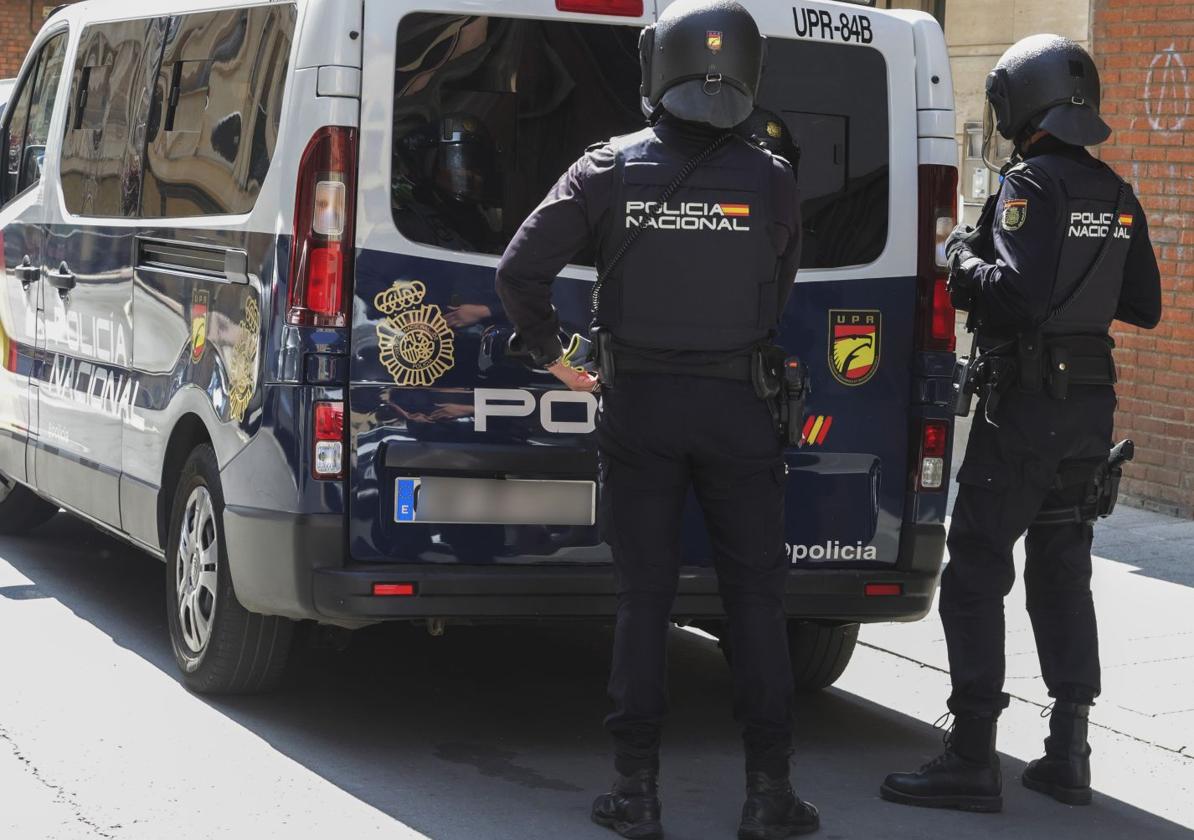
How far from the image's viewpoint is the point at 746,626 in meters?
4.83

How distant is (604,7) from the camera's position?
5348mm

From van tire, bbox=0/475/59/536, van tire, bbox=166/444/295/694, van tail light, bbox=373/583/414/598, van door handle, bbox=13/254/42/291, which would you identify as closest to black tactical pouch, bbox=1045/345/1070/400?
van tail light, bbox=373/583/414/598

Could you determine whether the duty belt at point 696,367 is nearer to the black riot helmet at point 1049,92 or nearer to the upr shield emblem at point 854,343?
the upr shield emblem at point 854,343

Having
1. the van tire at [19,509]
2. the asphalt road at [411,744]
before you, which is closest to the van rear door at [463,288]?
the asphalt road at [411,744]

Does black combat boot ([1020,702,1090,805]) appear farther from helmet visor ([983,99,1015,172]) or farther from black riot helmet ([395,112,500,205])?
black riot helmet ([395,112,500,205])

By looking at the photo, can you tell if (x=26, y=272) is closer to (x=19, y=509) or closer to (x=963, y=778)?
(x=19, y=509)

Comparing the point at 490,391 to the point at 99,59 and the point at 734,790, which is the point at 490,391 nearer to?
the point at 734,790

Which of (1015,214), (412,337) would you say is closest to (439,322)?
(412,337)

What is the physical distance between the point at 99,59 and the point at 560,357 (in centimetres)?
284

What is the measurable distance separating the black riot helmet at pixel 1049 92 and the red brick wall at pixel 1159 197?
4.98 m

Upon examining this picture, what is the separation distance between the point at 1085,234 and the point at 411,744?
7.65ft

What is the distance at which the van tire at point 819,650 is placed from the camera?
6258 millimetres

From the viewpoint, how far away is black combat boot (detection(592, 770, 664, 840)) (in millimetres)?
4730

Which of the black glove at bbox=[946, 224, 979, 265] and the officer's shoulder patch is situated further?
the black glove at bbox=[946, 224, 979, 265]
